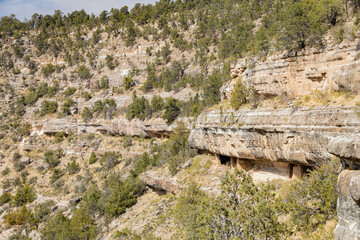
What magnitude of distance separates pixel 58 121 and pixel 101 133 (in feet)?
44.3

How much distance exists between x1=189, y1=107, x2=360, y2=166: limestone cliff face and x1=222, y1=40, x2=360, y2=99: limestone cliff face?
2240 mm

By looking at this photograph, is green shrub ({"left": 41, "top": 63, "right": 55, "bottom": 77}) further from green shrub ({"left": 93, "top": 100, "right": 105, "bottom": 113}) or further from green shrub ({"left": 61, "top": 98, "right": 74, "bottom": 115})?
green shrub ({"left": 93, "top": 100, "right": 105, "bottom": 113})

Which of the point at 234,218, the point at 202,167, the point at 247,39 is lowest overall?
the point at 202,167

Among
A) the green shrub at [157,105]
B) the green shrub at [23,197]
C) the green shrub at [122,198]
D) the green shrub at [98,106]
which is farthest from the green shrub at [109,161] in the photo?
the green shrub at [98,106]

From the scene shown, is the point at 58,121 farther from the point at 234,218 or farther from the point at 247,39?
the point at 234,218

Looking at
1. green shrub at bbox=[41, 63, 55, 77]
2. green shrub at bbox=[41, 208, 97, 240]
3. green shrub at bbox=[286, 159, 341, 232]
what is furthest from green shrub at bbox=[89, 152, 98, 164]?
green shrub at bbox=[41, 63, 55, 77]

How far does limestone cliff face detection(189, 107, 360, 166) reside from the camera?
13.8 meters

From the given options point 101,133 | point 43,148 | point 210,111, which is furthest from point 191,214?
point 43,148

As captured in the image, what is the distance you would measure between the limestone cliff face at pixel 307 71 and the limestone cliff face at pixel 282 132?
2240 mm

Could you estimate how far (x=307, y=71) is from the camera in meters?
17.7

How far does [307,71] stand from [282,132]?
491 cm

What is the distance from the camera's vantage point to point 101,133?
61531 mm

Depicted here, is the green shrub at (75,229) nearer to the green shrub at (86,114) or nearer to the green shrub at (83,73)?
the green shrub at (86,114)

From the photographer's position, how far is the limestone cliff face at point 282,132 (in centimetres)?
1384
